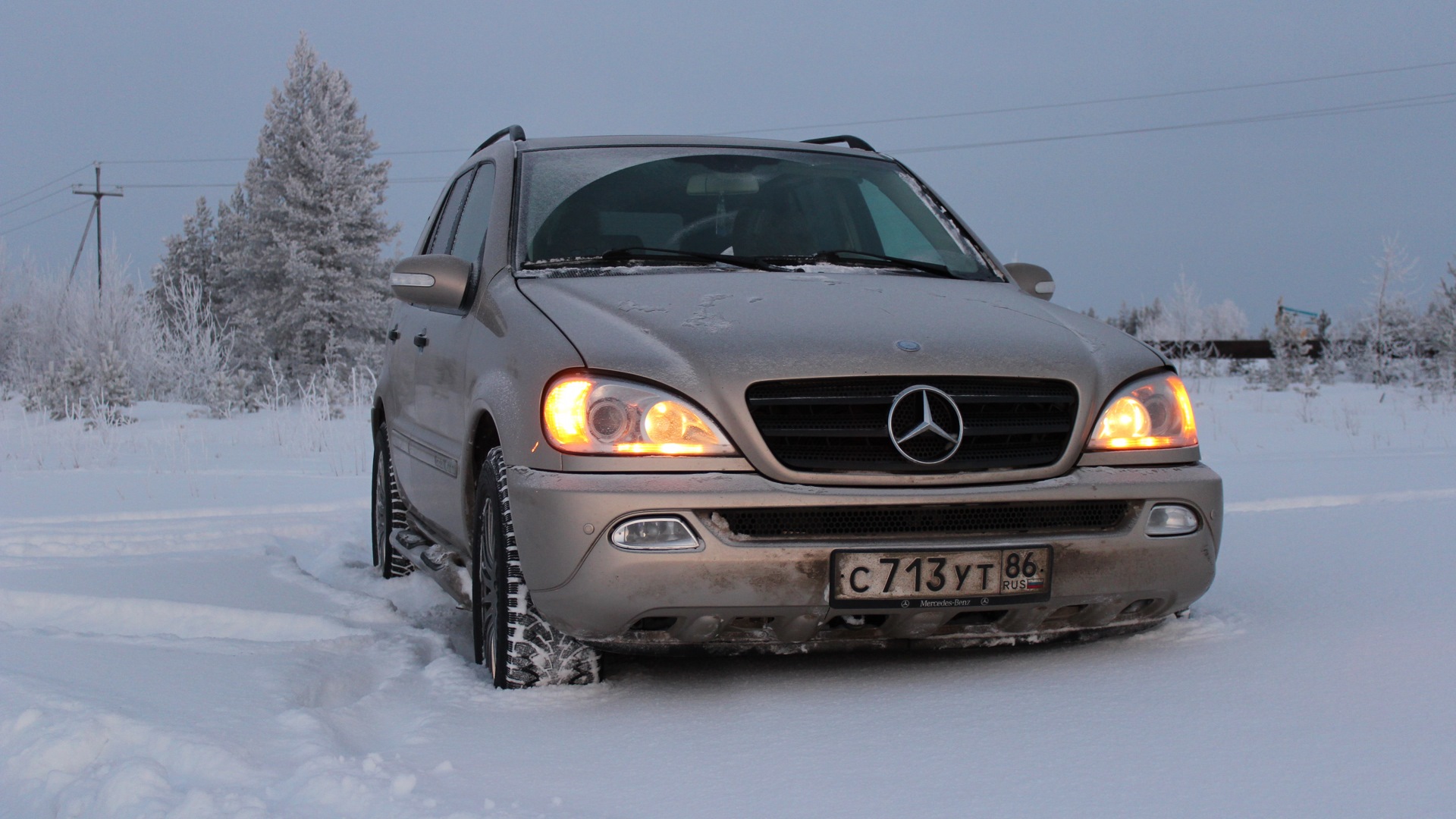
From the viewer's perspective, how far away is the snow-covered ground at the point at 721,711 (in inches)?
98.8

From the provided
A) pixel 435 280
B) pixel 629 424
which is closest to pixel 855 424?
pixel 629 424

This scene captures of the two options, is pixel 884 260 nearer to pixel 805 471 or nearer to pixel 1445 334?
pixel 805 471

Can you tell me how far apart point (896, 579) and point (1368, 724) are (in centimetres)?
107

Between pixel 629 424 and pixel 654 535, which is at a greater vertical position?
pixel 629 424

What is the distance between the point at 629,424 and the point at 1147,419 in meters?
1.41

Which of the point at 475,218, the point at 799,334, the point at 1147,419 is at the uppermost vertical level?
the point at 475,218

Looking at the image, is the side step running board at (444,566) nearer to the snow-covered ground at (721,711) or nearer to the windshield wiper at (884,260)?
the snow-covered ground at (721,711)

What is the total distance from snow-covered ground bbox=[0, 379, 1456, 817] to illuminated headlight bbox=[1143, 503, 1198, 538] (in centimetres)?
36

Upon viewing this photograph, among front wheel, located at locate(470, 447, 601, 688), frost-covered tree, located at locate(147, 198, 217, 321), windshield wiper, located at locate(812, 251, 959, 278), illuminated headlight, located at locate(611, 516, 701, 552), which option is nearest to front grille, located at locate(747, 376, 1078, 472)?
illuminated headlight, located at locate(611, 516, 701, 552)

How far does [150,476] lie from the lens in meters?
9.77

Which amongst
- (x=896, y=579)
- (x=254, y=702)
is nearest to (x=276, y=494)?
(x=254, y=702)

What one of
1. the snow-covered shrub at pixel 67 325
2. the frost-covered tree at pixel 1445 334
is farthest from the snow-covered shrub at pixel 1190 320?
the snow-covered shrub at pixel 67 325

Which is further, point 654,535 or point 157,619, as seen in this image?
point 157,619

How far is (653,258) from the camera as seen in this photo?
4258mm
